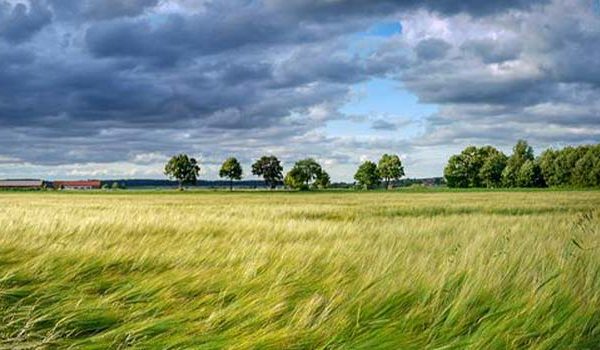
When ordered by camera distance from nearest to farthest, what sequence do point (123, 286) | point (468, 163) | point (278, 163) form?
1. point (123, 286)
2. point (468, 163)
3. point (278, 163)

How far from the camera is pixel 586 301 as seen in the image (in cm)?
413

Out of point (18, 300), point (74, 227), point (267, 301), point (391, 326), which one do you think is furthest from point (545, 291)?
point (74, 227)

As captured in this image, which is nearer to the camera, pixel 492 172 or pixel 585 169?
pixel 585 169

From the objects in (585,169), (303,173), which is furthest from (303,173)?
(585,169)

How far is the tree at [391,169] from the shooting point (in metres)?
125

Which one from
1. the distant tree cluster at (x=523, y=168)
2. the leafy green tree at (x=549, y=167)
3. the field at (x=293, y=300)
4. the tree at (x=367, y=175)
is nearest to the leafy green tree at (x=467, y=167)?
the distant tree cluster at (x=523, y=168)

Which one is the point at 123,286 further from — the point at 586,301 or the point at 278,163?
the point at 278,163

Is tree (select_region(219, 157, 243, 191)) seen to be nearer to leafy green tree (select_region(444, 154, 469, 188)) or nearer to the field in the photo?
leafy green tree (select_region(444, 154, 469, 188))

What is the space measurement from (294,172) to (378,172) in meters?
20.6

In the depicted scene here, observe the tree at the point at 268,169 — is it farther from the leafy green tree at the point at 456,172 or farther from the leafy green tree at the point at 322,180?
the leafy green tree at the point at 456,172

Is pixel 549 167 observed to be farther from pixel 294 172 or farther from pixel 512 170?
pixel 294 172

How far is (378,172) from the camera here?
12638 centimetres

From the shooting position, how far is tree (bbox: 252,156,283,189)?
399 feet

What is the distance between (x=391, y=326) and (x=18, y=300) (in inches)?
106
